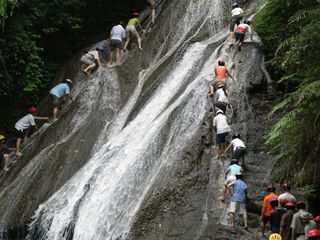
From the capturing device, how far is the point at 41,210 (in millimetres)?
17531

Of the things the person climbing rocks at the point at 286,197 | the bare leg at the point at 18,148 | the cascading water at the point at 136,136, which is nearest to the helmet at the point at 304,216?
the person climbing rocks at the point at 286,197

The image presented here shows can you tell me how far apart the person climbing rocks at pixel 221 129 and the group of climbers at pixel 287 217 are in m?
2.68

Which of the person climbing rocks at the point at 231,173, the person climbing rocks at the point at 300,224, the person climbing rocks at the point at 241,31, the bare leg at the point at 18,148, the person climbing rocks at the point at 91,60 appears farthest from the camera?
the person climbing rocks at the point at 91,60

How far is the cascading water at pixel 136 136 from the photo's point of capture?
1619 cm

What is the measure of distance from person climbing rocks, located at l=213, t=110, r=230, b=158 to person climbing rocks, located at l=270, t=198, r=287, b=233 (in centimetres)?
328

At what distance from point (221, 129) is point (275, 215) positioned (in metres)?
3.58

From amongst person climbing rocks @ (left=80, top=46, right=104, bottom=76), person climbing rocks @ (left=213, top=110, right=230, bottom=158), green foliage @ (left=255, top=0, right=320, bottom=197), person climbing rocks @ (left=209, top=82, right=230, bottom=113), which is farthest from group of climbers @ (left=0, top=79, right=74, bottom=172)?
green foliage @ (left=255, top=0, right=320, bottom=197)

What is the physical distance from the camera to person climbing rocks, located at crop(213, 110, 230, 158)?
15.8 meters

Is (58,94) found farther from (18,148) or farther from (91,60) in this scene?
(18,148)

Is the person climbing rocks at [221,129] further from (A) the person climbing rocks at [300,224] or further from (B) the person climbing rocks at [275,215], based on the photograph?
(A) the person climbing rocks at [300,224]

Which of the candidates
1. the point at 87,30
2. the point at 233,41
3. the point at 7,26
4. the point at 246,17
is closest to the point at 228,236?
the point at 233,41

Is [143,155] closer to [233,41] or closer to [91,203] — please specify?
[91,203]

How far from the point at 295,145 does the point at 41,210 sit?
8.10 metres

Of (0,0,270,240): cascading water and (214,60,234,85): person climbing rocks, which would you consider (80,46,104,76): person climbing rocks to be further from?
(214,60,234,85): person climbing rocks
